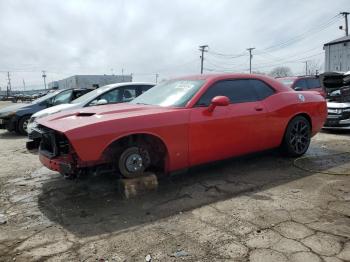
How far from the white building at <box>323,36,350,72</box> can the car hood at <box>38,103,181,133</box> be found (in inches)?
1851

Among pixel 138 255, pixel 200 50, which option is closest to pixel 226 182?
pixel 138 255

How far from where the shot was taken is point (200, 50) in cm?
6425

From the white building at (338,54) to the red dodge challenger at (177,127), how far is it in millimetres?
45238

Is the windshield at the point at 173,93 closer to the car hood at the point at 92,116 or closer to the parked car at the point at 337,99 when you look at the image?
the car hood at the point at 92,116

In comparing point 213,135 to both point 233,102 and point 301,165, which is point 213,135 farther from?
point 301,165

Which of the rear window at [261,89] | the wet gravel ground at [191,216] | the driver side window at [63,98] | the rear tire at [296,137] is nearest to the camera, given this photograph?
the wet gravel ground at [191,216]

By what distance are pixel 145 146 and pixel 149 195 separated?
0.64 metres

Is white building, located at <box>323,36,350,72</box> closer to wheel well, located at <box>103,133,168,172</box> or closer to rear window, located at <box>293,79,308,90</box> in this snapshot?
rear window, located at <box>293,79,308,90</box>

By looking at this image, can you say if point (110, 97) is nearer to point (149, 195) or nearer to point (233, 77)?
point (233, 77)

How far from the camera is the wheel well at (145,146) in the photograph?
4674 millimetres

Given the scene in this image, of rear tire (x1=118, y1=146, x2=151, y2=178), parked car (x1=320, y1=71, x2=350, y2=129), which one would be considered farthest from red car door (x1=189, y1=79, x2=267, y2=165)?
parked car (x1=320, y1=71, x2=350, y2=129)

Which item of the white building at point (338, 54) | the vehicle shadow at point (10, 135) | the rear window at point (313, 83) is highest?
the white building at point (338, 54)

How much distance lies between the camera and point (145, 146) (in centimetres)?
489

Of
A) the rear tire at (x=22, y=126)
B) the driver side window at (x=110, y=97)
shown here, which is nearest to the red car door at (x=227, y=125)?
the driver side window at (x=110, y=97)
